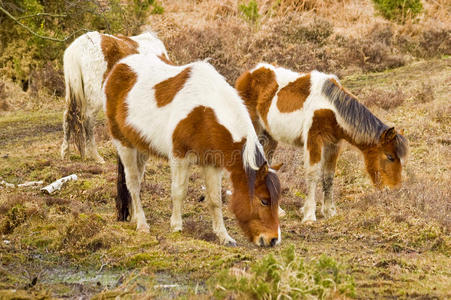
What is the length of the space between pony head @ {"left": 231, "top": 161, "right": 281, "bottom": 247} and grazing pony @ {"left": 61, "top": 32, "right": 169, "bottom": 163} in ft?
16.6

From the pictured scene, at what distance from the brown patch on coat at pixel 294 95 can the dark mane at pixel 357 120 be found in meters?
0.50

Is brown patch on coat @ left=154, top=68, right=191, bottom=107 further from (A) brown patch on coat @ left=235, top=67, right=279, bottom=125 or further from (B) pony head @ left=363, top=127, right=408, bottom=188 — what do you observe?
(B) pony head @ left=363, top=127, right=408, bottom=188

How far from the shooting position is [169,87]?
20.7 feet

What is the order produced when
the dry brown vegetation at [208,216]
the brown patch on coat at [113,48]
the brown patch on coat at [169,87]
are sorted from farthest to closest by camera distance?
the brown patch on coat at [113,48], the brown patch on coat at [169,87], the dry brown vegetation at [208,216]

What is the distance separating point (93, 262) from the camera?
5.38 metres

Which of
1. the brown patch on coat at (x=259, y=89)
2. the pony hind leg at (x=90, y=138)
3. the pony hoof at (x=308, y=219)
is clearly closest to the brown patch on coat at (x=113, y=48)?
the pony hind leg at (x=90, y=138)

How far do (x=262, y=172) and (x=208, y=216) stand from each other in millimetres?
2117

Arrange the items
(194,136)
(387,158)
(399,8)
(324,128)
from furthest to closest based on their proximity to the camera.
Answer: (399,8)
(324,128)
(387,158)
(194,136)

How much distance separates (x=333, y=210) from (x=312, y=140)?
1.05 meters

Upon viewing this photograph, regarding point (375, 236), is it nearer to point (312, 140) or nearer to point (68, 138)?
point (312, 140)

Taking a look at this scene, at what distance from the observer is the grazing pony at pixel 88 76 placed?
33.2 feet

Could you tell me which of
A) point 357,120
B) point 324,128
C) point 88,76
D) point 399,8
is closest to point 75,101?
point 88,76

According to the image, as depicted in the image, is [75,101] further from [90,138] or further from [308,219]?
[308,219]

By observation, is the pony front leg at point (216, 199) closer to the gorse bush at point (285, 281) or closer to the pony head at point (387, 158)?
the gorse bush at point (285, 281)
